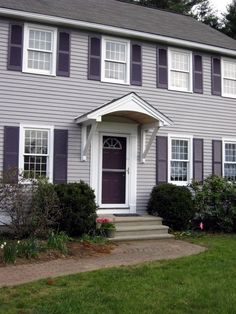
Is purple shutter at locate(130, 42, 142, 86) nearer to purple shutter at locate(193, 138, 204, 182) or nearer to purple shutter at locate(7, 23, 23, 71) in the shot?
purple shutter at locate(193, 138, 204, 182)

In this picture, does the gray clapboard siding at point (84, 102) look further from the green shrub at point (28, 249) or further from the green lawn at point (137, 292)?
the green lawn at point (137, 292)

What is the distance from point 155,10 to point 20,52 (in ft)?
23.9

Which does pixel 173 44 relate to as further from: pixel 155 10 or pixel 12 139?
pixel 12 139

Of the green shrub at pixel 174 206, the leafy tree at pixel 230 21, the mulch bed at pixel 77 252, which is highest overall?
the leafy tree at pixel 230 21

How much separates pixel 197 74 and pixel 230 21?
22.3 meters

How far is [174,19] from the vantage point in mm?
16562

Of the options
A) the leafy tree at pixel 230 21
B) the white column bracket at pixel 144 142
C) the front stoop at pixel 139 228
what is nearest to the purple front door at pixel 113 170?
the white column bracket at pixel 144 142

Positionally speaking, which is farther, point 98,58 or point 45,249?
point 98,58

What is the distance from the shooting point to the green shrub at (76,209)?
10.5m

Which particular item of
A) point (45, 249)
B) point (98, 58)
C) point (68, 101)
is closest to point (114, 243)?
point (45, 249)

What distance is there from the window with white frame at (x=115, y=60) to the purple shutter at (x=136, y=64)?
14cm

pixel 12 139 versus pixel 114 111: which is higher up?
pixel 114 111

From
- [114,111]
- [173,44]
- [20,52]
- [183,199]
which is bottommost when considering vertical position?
[183,199]

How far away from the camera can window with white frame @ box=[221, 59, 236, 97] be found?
14.8 m
